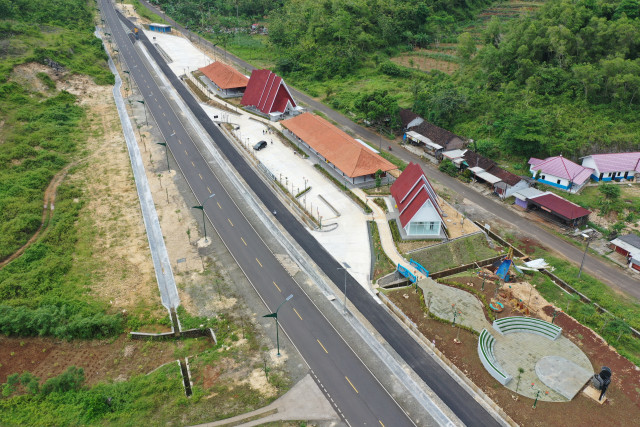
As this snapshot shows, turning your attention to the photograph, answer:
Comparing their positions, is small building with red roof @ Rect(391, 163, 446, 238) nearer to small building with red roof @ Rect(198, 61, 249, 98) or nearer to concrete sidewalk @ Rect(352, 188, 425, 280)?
concrete sidewalk @ Rect(352, 188, 425, 280)

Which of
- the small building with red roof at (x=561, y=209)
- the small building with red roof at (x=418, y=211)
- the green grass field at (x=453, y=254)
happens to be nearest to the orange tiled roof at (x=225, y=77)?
the small building with red roof at (x=418, y=211)

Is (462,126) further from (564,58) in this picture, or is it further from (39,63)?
(39,63)

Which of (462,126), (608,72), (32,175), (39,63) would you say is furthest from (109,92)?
(608,72)

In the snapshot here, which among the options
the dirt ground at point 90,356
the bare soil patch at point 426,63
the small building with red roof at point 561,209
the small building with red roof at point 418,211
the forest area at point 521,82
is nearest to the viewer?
the dirt ground at point 90,356

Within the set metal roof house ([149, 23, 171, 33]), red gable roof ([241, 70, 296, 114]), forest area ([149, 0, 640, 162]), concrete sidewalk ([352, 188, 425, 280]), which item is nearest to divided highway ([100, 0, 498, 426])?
concrete sidewalk ([352, 188, 425, 280])

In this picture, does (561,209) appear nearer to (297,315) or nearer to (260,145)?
(297,315)

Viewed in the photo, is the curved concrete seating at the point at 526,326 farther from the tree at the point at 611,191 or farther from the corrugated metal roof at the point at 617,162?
the corrugated metal roof at the point at 617,162

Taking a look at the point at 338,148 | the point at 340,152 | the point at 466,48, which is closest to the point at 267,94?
the point at 338,148
